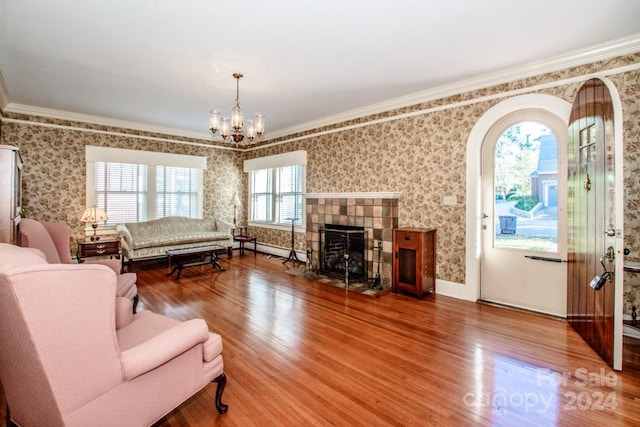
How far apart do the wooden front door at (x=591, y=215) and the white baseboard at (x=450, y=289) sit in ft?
3.52

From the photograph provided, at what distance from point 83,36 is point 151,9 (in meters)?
0.92

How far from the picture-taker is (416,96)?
429cm

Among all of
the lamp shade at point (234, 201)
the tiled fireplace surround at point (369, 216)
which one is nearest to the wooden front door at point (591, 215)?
the tiled fireplace surround at point (369, 216)

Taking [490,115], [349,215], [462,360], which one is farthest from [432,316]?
[490,115]

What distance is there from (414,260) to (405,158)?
1471 mm

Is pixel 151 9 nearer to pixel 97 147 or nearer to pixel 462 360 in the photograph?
pixel 462 360

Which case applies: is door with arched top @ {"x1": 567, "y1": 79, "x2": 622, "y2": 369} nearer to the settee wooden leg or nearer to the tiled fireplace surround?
the tiled fireplace surround

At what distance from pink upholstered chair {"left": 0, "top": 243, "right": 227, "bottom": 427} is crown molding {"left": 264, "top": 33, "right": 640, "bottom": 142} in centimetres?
401

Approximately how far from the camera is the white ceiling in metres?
2.41

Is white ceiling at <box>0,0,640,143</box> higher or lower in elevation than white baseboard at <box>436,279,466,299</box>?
higher

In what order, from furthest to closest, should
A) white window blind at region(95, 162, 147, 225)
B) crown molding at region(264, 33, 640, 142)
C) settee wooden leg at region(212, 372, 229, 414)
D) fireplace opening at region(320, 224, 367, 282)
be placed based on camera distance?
white window blind at region(95, 162, 147, 225) → fireplace opening at region(320, 224, 367, 282) → crown molding at region(264, 33, 640, 142) → settee wooden leg at region(212, 372, 229, 414)

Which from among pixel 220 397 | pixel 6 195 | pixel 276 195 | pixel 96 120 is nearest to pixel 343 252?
pixel 276 195

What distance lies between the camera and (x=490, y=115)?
368 cm

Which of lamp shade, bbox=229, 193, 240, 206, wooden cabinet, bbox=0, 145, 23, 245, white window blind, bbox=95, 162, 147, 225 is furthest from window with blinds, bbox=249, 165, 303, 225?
wooden cabinet, bbox=0, 145, 23, 245
